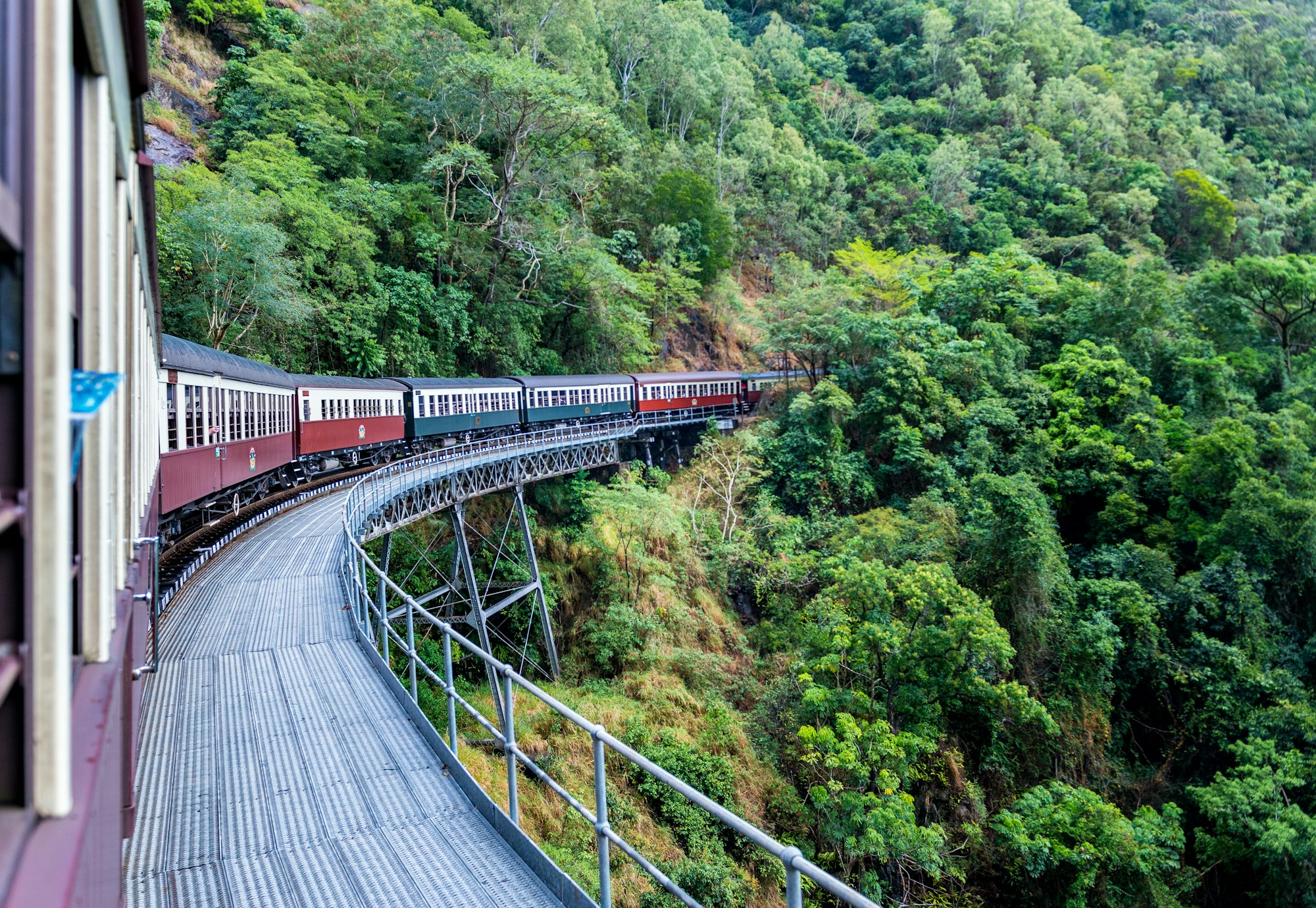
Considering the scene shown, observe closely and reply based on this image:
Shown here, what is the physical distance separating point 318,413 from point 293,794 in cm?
1225

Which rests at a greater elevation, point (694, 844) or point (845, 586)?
point (845, 586)

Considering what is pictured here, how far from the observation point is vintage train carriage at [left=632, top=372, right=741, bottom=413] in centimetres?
2738

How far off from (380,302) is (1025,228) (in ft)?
127

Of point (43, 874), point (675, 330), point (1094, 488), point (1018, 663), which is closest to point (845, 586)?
point (1018, 663)

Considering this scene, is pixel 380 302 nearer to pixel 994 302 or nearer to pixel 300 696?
pixel 300 696

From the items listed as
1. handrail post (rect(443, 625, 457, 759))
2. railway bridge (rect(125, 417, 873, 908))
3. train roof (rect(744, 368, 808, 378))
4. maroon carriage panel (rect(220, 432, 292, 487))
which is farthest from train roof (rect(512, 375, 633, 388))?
handrail post (rect(443, 625, 457, 759))

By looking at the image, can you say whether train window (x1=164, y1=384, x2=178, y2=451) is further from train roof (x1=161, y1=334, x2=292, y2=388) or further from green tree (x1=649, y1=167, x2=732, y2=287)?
green tree (x1=649, y1=167, x2=732, y2=287)

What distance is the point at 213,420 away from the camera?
9750mm

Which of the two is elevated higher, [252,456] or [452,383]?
[452,383]

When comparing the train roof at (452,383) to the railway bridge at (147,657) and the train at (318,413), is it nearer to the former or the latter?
the train at (318,413)

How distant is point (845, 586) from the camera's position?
13805 mm

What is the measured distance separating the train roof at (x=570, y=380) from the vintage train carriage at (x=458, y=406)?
67cm

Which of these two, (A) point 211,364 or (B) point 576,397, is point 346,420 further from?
(B) point 576,397

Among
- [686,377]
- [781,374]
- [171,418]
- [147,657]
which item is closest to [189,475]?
[171,418]
